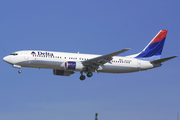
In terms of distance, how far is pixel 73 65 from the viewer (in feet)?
155

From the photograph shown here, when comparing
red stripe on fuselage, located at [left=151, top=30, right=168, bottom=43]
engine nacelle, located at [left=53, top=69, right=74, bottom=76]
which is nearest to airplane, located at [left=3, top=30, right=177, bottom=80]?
engine nacelle, located at [left=53, top=69, right=74, bottom=76]

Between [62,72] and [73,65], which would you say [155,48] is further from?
[73,65]

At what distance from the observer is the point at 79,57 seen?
4916 centimetres

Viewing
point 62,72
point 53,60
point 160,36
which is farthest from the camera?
point 160,36

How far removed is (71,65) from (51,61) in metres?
2.99

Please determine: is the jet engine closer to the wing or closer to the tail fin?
the wing

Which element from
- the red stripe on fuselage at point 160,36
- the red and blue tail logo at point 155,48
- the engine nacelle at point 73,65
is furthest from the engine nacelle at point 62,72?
the red stripe on fuselage at point 160,36

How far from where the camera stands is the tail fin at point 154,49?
54.7m

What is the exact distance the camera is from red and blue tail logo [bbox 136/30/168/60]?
5494cm

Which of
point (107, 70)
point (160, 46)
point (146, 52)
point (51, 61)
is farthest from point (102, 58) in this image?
point (160, 46)

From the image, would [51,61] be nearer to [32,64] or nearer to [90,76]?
[32,64]

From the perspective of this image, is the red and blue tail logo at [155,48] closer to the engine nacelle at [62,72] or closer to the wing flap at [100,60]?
→ the wing flap at [100,60]

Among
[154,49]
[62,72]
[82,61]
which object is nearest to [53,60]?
[82,61]

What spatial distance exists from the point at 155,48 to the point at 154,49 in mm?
363
